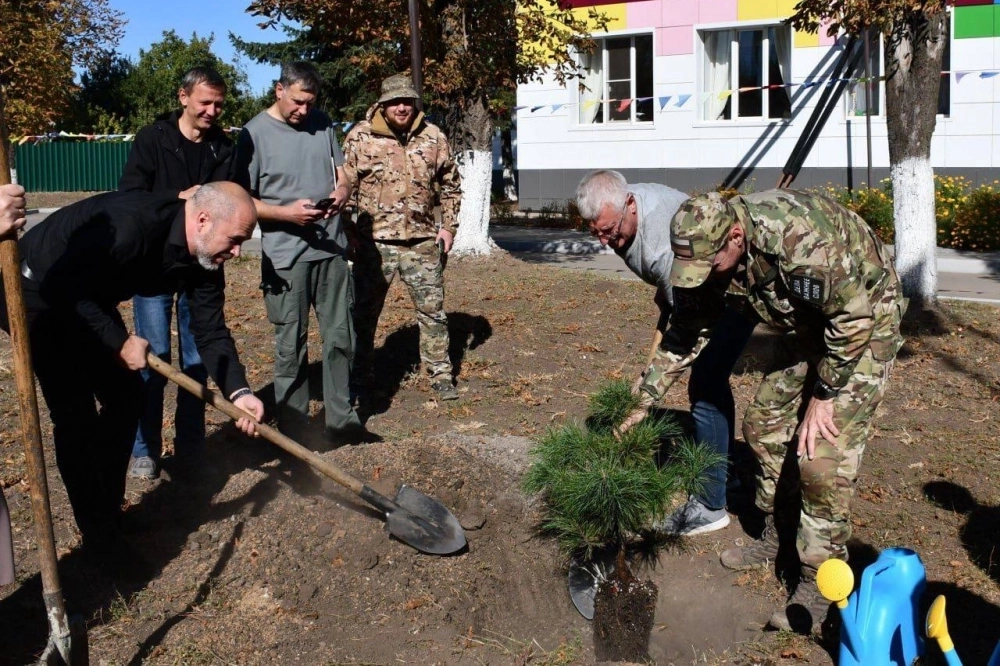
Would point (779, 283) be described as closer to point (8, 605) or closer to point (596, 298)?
point (8, 605)

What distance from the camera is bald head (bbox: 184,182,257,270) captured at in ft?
11.4

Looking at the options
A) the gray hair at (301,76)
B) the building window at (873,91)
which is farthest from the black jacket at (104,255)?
the building window at (873,91)

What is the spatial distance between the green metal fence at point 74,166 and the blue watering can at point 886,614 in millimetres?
26933

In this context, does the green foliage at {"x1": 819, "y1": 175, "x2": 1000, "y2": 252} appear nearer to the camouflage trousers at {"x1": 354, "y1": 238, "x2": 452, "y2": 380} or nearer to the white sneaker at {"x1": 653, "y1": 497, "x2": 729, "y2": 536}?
the camouflage trousers at {"x1": 354, "y1": 238, "x2": 452, "y2": 380}

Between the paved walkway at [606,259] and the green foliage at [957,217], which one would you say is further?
the green foliage at [957,217]

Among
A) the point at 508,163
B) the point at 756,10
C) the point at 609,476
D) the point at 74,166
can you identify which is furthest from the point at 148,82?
the point at 609,476

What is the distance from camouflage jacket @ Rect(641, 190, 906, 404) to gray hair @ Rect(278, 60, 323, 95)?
2.49 meters

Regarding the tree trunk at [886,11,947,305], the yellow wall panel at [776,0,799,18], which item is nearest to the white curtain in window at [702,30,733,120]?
the yellow wall panel at [776,0,799,18]

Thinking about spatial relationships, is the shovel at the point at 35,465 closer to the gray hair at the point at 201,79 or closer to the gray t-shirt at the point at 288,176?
the gray hair at the point at 201,79


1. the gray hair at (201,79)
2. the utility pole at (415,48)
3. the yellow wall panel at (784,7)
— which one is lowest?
the gray hair at (201,79)

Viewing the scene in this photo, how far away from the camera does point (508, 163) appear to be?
25094 millimetres

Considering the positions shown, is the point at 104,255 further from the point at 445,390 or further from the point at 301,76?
the point at 445,390

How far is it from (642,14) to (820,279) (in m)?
14.6

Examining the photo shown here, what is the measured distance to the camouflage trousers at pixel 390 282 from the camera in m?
5.97
